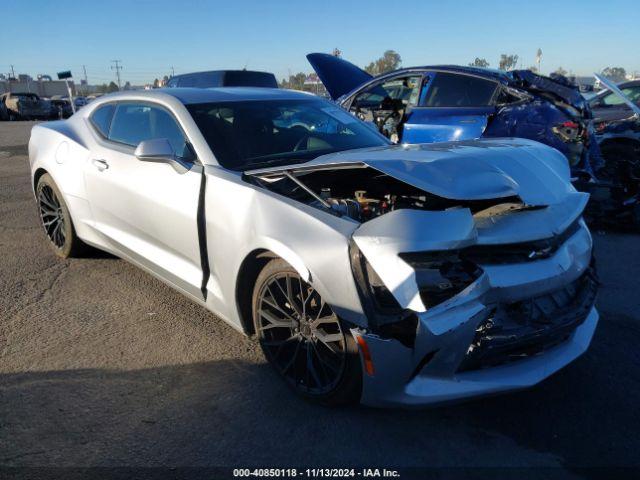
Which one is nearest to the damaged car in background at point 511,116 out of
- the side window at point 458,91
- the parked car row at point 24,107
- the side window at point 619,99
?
the side window at point 458,91

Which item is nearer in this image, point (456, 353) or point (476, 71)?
point (456, 353)

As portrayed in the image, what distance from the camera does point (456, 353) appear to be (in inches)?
87.4

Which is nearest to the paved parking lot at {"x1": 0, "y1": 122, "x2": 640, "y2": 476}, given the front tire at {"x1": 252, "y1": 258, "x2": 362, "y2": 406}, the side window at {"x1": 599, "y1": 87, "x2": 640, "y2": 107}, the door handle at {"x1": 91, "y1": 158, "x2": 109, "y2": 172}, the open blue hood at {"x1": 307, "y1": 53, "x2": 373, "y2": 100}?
the front tire at {"x1": 252, "y1": 258, "x2": 362, "y2": 406}

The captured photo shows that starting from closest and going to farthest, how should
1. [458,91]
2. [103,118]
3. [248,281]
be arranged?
[248,281] < [103,118] < [458,91]

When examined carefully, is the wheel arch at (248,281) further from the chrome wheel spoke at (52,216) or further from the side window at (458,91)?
the side window at (458,91)

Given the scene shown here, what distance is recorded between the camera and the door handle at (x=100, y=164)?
398cm

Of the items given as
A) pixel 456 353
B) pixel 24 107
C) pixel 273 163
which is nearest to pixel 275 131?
pixel 273 163

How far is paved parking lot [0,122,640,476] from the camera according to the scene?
2355 millimetres

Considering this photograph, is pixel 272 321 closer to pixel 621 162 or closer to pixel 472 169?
pixel 472 169

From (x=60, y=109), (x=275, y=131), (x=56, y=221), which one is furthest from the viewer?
(x=60, y=109)

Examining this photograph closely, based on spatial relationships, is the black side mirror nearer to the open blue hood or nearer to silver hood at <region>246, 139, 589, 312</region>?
silver hood at <region>246, 139, 589, 312</region>

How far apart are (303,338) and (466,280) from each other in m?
0.91

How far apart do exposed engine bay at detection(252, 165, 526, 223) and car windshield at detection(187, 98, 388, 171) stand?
36cm

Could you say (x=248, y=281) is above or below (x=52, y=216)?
above
